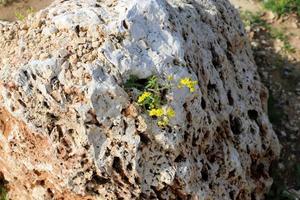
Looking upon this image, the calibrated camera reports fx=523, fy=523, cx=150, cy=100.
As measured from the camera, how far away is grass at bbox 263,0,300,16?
9797 millimetres

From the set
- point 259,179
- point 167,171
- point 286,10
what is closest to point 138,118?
point 167,171

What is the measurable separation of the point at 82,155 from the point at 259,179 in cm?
275

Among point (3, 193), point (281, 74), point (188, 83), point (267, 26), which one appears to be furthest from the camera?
point (267, 26)

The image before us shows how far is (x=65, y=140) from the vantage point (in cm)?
504

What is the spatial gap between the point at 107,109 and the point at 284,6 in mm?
5957

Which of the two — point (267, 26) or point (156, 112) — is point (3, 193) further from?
point (267, 26)

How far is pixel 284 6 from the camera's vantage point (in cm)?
980

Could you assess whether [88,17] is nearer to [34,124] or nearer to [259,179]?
[34,124]

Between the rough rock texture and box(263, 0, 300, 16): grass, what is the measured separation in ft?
14.2

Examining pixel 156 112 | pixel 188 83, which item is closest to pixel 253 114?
pixel 188 83

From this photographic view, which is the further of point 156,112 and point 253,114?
point 253,114

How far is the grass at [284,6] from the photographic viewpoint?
980 cm

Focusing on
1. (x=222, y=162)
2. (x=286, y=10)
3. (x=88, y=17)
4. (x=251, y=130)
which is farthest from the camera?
(x=286, y=10)

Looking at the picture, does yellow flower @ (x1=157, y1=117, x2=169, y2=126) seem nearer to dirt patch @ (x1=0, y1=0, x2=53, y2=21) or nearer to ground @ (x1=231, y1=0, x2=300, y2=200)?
ground @ (x1=231, y1=0, x2=300, y2=200)
